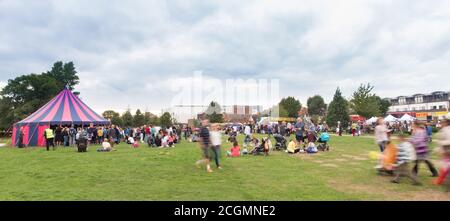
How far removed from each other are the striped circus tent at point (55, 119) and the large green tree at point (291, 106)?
6196cm

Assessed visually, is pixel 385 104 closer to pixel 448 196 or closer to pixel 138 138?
pixel 138 138

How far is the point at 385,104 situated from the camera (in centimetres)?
8725

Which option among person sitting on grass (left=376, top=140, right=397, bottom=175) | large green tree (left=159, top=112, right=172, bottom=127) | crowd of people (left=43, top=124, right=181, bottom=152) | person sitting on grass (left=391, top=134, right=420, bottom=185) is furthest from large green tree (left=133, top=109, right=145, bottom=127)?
person sitting on grass (left=391, top=134, right=420, bottom=185)

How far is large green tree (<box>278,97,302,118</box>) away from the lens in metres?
82.7

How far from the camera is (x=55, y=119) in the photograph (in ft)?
76.4

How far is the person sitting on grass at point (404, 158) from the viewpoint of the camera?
7.72 meters

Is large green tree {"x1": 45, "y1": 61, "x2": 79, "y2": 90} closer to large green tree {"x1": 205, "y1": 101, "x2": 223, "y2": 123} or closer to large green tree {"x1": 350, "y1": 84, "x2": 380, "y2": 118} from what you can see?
large green tree {"x1": 205, "y1": 101, "x2": 223, "y2": 123}

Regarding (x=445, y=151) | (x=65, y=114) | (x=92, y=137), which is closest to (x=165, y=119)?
(x=65, y=114)

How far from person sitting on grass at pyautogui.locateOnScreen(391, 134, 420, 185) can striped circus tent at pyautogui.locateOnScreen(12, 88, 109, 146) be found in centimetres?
2163

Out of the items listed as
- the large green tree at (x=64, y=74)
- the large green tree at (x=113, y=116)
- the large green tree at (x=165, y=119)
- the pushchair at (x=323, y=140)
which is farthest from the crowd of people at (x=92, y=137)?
the large green tree at (x=64, y=74)

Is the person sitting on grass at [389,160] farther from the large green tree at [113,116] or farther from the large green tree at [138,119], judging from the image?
the large green tree at [113,116]

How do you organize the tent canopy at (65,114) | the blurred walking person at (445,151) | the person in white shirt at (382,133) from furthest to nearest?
1. the tent canopy at (65,114)
2. the person in white shirt at (382,133)
3. the blurred walking person at (445,151)

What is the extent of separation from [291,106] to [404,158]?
76.2 meters

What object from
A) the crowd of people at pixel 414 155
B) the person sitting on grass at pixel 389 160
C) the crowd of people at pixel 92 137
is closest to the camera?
the crowd of people at pixel 414 155
